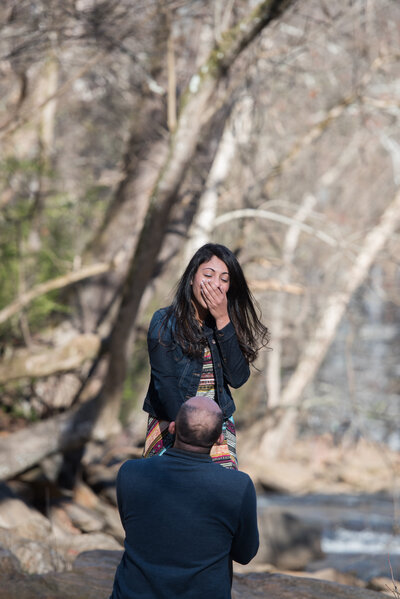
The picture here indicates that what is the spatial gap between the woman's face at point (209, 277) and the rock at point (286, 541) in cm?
559

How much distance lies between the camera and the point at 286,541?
9227 millimetres

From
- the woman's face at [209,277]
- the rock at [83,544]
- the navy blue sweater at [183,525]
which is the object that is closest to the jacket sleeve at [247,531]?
the navy blue sweater at [183,525]

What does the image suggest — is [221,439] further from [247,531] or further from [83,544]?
[83,544]

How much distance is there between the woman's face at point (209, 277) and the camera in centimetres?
283

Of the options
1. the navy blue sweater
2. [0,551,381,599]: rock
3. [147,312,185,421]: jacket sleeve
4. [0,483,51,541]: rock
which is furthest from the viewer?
[0,483,51,541]: rock

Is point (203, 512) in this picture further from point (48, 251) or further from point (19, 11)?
point (48, 251)

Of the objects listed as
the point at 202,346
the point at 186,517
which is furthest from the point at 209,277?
the point at 186,517

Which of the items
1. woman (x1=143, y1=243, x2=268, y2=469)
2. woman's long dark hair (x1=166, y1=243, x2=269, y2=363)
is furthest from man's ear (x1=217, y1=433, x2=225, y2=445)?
woman's long dark hair (x1=166, y1=243, x2=269, y2=363)

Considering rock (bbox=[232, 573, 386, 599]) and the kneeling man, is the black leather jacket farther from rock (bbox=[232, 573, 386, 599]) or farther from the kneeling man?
rock (bbox=[232, 573, 386, 599])

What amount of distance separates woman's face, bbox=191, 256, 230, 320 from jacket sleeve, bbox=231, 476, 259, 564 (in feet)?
2.62

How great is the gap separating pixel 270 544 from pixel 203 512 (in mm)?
6999

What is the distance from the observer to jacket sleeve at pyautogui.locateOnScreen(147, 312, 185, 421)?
276 centimetres

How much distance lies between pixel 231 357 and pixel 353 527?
872 centimetres

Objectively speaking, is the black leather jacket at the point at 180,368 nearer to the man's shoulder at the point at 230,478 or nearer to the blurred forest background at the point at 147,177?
the man's shoulder at the point at 230,478
